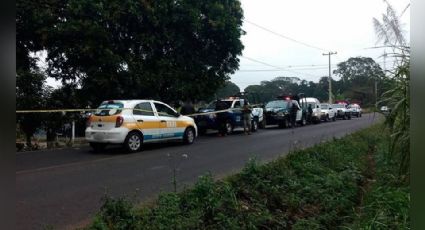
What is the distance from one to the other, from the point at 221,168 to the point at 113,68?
879 cm

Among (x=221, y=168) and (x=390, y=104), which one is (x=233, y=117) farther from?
(x=390, y=104)

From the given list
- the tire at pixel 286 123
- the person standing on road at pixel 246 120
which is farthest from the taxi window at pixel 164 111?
the tire at pixel 286 123

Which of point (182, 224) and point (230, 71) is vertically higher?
point (230, 71)

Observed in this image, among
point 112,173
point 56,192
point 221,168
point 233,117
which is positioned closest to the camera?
point 56,192

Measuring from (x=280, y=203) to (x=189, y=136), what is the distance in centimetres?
824

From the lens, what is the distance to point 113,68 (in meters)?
16.8

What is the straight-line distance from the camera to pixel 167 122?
45.0 feet

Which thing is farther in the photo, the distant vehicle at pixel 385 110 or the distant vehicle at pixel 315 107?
the distant vehicle at pixel 315 107

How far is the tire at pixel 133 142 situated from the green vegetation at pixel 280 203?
189 inches

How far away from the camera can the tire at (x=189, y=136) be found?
14.9m

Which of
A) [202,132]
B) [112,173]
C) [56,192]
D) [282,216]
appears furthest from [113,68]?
[282,216]

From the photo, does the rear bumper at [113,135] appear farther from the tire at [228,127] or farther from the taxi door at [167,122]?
the tire at [228,127]

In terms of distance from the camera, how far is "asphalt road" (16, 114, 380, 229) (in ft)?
19.5

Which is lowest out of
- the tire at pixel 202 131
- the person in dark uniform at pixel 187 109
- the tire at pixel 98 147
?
the tire at pixel 98 147
